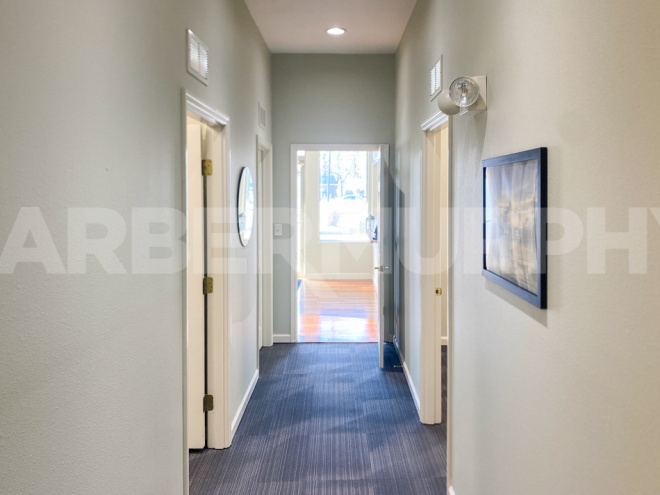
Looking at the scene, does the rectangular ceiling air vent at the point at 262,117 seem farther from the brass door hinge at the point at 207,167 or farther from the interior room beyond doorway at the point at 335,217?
the interior room beyond doorway at the point at 335,217

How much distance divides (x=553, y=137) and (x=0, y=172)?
1251 millimetres

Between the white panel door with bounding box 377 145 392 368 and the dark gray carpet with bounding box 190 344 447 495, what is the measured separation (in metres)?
0.38

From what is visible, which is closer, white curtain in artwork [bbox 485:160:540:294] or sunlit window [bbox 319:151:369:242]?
white curtain in artwork [bbox 485:160:540:294]

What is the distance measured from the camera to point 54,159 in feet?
4.12

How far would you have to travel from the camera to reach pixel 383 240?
16.5 feet

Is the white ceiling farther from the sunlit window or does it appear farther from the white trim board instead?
the white trim board

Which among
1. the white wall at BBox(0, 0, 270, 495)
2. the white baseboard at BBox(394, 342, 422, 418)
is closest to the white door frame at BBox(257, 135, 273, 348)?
the white baseboard at BBox(394, 342, 422, 418)

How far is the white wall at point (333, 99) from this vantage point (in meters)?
5.28

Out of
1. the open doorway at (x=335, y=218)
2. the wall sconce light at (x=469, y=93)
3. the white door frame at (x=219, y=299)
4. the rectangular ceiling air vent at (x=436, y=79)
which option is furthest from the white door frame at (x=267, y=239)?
the open doorway at (x=335, y=218)

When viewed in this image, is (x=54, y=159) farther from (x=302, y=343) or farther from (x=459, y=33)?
(x=302, y=343)

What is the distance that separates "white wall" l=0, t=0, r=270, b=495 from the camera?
112 cm

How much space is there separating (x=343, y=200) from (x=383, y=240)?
561cm

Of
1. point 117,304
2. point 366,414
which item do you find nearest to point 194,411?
point 366,414

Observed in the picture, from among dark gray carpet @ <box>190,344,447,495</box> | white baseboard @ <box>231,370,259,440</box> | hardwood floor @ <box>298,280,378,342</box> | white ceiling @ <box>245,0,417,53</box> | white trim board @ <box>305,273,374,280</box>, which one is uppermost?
white ceiling @ <box>245,0,417,53</box>
